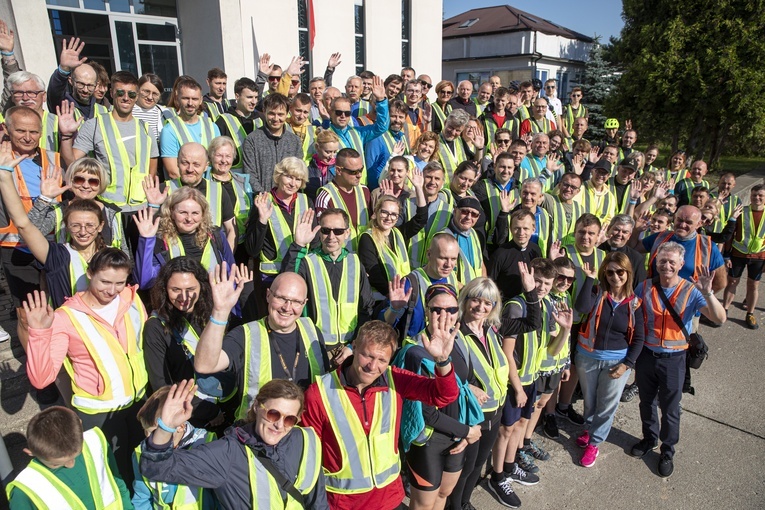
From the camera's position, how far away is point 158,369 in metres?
3.14

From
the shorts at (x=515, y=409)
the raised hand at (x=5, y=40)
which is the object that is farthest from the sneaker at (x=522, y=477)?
the raised hand at (x=5, y=40)

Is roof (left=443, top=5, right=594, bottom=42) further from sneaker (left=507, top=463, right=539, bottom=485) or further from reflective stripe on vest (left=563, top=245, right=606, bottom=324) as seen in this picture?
sneaker (left=507, top=463, right=539, bottom=485)

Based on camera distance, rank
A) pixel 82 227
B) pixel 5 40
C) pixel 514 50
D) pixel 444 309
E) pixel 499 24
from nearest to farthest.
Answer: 1. pixel 444 309
2. pixel 82 227
3. pixel 5 40
4. pixel 514 50
5. pixel 499 24

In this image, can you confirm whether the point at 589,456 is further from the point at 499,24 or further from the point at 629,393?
the point at 499,24

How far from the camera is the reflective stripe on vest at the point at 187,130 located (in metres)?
5.04

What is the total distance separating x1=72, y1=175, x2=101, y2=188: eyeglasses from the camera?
3875mm

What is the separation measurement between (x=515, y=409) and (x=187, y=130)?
13.2 feet

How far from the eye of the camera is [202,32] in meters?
11.0

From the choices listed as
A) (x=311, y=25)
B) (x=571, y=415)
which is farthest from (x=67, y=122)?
(x=311, y=25)

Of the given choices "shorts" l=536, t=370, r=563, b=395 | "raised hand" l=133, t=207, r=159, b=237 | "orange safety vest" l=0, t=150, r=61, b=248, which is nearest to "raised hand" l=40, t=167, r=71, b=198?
"orange safety vest" l=0, t=150, r=61, b=248

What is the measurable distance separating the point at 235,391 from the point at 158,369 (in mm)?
488

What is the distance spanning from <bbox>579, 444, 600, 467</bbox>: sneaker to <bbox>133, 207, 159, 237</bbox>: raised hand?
407 centimetres

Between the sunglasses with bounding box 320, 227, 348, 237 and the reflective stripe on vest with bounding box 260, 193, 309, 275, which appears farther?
the reflective stripe on vest with bounding box 260, 193, 309, 275

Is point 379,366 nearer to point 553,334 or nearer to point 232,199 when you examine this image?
point 553,334
